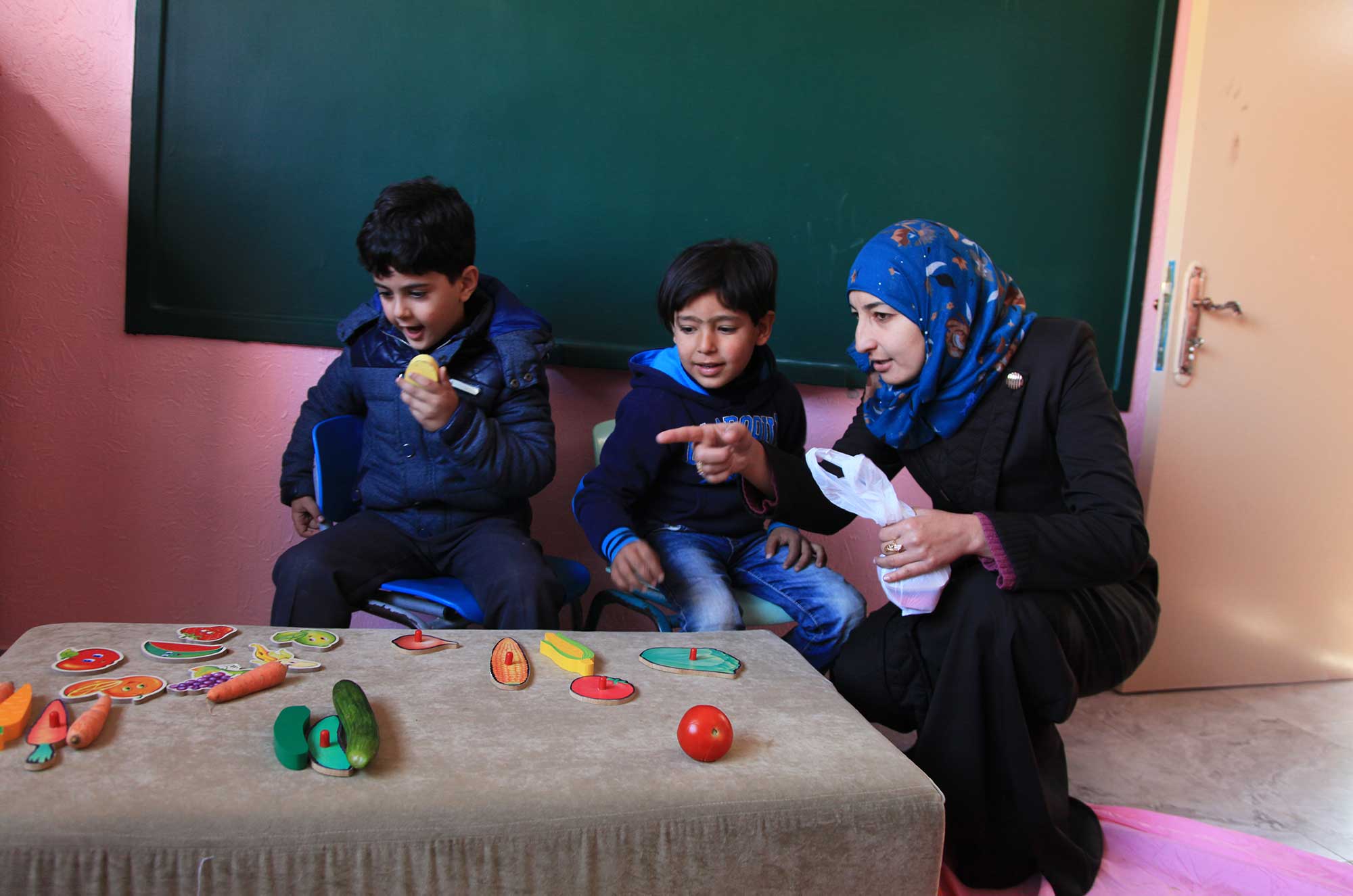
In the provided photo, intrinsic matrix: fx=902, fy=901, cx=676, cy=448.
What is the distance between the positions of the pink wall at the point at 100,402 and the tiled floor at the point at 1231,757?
64.1 inches

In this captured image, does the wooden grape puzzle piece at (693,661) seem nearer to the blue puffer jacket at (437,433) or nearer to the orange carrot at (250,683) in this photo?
the orange carrot at (250,683)

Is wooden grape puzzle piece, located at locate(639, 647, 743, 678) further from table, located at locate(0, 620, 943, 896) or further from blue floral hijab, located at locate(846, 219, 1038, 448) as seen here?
blue floral hijab, located at locate(846, 219, 1038, 448)

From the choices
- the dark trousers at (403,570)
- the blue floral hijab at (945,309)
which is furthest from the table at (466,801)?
the blue floral hijab at (945,309)

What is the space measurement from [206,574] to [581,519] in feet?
3.21

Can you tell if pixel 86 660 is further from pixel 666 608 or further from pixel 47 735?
pixel 666 608

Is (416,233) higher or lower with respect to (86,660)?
higher

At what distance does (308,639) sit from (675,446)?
0.83 meters

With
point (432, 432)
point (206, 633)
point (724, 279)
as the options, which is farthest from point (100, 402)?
point (724, 279)

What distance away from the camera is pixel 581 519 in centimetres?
176

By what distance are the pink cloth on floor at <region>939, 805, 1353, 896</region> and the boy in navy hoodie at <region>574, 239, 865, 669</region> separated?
0.57 metres

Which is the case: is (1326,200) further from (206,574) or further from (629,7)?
(206,574)

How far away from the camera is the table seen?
0.81 m

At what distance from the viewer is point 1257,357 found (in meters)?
2.56

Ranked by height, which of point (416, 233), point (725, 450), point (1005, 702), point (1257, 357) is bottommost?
point (1005, 702)
